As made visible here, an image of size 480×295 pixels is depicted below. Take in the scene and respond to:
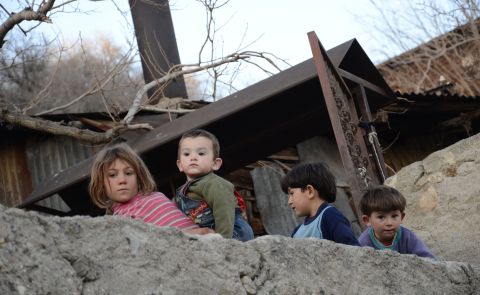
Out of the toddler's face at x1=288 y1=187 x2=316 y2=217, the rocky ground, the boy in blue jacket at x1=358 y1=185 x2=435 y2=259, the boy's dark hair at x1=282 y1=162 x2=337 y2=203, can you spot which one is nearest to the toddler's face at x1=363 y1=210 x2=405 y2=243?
the boy in blue jacket at x1=358 y1=185 x2=435 y2=259

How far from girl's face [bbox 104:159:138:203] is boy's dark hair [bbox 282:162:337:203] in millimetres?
823

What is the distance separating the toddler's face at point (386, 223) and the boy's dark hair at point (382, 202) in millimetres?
21

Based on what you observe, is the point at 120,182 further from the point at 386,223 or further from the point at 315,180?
the point at 386,223

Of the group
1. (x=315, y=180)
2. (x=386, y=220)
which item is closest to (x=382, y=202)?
(x=386, y=220)

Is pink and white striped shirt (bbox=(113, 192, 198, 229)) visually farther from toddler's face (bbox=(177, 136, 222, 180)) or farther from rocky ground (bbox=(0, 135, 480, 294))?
rocky ground (bbox=(0, 135, 480, 294))

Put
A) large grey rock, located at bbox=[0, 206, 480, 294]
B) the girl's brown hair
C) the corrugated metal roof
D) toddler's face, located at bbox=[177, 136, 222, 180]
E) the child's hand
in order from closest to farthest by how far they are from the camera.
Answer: large grey rock, located at bbox=[0, 206, 480, 294]
the child's hand
the girl's brown hair
toddler's face, located at bbox=[177, 136, 222, 180]
the corrugated metal roof

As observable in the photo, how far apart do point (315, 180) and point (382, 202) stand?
377mm

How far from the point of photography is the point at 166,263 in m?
2.05

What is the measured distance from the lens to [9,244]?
177 cm

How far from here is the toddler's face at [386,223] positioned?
12.7ft

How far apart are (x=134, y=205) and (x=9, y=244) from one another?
1.56 m

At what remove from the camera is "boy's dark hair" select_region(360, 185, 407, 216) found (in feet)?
12.7

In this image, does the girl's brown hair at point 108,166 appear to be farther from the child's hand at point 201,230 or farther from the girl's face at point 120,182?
the child's hand at point 201,230

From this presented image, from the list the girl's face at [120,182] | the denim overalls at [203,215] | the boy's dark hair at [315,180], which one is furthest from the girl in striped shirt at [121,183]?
the boy's dark hair at [315,180]
